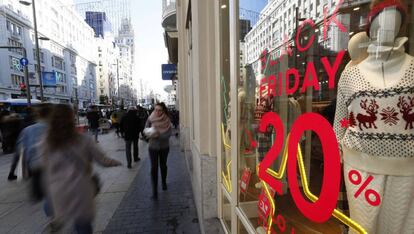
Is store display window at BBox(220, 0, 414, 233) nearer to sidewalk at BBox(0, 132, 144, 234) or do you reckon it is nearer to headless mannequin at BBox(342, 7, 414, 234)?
headless mannequin at BBox(342, 7, 414, 234)

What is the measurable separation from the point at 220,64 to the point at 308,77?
186 cm

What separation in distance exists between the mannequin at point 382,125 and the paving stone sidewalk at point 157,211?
308 cm

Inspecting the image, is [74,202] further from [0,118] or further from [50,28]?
[50,28]

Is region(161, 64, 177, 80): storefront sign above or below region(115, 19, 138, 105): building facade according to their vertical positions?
below

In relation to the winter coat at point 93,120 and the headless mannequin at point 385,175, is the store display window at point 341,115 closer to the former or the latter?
the headless mannequin at point 385,175

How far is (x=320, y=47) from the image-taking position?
1469mm

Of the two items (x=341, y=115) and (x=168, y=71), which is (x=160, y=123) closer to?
→ (x=341, y=115)

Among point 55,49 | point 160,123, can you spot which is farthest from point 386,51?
point 55,49

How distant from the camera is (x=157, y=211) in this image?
4695 mm

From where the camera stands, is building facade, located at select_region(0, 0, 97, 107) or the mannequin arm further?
building facade, located at select_region(0, 0, 97, 107)

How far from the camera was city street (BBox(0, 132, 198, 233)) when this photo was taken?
13.6ft

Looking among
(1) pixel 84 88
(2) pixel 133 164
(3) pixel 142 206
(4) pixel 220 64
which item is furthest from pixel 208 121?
(1) pixel 84 88

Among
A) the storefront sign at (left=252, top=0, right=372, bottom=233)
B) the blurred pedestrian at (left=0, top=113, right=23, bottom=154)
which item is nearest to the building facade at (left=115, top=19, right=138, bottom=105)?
the blurred pedestrian at (left=0, top=113, right=23, bottom=154)

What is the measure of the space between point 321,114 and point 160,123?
420 cm
